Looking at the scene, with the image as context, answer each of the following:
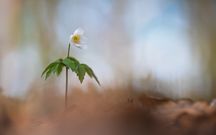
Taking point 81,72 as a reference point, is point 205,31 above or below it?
above

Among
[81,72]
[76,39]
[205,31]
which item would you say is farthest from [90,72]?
[205,31]

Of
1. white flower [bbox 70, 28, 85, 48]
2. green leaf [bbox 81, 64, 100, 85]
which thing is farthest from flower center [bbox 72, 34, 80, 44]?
green leaf [bbox 81, 64, 100, 85]

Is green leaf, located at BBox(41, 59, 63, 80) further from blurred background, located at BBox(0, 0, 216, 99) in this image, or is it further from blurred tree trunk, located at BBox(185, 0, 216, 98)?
blurred tree trunk, located at BBox(185, 0, 216, 98)

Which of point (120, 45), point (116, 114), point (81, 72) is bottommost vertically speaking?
point (116, 114)

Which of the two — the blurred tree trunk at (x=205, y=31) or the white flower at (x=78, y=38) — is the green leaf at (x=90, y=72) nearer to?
the white flower at (x=78, y=38)

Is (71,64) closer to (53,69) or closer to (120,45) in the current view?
(53,69)

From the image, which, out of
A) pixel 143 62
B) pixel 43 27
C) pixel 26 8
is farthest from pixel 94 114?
pixel 26 8

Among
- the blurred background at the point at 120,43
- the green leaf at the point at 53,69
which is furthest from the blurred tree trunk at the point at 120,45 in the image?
the green leaf at the point at 53,69
